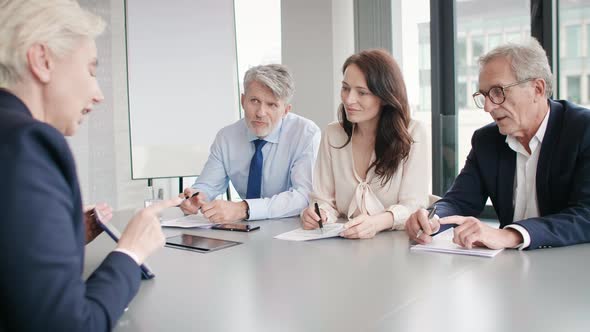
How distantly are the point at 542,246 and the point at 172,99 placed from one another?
11.1 feet

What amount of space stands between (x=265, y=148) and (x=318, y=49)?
1.74m

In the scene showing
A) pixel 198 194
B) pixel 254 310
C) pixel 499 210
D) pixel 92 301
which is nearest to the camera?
pixel 92 301

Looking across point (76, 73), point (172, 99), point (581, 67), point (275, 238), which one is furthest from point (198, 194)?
point (581, 67)

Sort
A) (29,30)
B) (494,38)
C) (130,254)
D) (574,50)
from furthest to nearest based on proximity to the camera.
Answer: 1. (494,38)
2. (574,50)
3. (130,254)
4. (29,30)

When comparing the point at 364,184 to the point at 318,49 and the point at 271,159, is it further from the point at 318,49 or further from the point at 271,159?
the point at 318,49

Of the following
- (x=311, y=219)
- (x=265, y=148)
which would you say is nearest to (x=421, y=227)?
(x=311, y=219)

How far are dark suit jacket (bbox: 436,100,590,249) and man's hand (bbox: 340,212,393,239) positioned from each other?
0.88 feet

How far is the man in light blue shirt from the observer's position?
3.04 metres

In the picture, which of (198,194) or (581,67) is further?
(581,67)

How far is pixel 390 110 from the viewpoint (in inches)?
103

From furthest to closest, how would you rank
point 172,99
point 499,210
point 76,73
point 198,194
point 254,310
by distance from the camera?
point 172,99, point 198,194, point 499,210, point 254,310, point 76,73

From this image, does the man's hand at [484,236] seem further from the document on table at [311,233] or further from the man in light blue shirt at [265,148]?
the man in light blue shirt at [265,148]

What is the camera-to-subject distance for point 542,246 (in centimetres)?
185

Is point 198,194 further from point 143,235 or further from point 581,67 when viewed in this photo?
point 581,67
